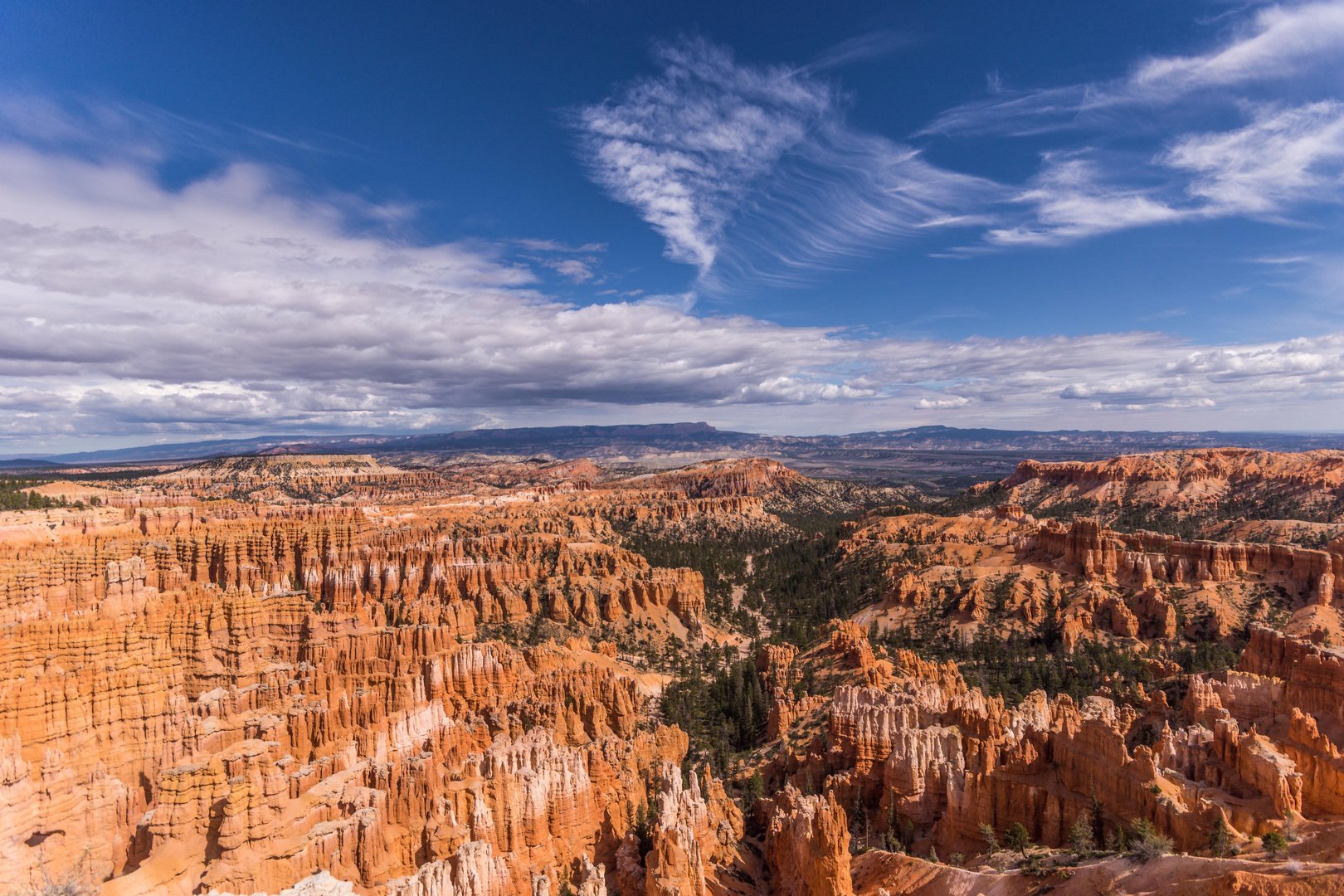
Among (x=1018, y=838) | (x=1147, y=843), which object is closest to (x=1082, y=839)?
(x=1018, y=838)

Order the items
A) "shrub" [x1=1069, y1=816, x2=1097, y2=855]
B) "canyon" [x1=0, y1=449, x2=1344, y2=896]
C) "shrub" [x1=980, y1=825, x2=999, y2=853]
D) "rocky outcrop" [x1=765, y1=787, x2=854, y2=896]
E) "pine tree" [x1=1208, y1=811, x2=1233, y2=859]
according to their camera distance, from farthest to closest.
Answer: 1. "shrub" [x1=980, y1=825, x2=999, y2=853]
2. "rocky outcrop" [x1=765, y1=787, x2=854, y2=896]
3. "canyon" [x1=0, y1=449, x2=1344, y2=896]
4. "shrub" [x1=1069, y1=816, x2=1097, y2=855]
5. "pine tree" [x1=1208, y1=811, x2=1233, y2=859]

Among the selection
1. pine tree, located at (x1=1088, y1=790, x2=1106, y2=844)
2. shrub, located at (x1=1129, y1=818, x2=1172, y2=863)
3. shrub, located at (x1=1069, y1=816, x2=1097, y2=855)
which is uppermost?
shrub, located at (x1=1129, y1=818, x2=1172, y2=863)

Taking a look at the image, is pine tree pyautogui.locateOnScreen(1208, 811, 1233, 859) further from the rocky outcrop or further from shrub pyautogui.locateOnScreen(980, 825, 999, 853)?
the rocky outcrop

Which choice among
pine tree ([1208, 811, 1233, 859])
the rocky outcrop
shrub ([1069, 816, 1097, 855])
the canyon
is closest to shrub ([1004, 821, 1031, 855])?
the canyon

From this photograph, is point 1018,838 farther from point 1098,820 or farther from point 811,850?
point 811,850

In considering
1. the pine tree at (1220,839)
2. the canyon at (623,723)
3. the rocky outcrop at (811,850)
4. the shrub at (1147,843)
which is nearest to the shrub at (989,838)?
the canyon at (623,723)

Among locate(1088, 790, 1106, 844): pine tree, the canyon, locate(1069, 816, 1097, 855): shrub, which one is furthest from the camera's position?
locate(1088, 790, 1106, 844): pine tree

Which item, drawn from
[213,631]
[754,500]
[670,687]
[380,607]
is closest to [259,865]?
[213,631]

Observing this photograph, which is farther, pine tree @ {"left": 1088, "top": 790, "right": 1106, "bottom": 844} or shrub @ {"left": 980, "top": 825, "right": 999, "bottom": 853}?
shrub @ {"left": 980, "top": 825, "right": 999, "bottom": 853}

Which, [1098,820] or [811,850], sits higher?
[1098,820]
